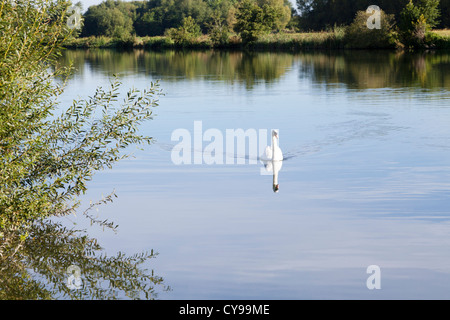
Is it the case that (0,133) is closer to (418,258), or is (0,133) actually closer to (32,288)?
(32,288)

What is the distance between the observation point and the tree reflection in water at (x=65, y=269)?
21.2 feet

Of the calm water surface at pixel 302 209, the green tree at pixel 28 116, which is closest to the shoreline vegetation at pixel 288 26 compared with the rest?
the calm water surface at pixel 302 209

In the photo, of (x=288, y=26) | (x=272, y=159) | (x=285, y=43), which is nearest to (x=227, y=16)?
(x=288, y=26)

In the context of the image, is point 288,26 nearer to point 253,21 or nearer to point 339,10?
point 339,10

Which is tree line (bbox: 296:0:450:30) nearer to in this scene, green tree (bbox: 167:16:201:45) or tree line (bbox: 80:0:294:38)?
tree line (bbox: 80:0:294:38)

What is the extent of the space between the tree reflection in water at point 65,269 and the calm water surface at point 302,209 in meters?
0.24

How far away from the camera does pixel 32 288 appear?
259 inches

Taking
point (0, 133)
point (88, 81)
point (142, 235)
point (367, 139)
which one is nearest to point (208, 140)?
point (367, 139)

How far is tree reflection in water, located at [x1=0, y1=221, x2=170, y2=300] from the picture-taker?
648cm

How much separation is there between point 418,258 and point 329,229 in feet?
4.31

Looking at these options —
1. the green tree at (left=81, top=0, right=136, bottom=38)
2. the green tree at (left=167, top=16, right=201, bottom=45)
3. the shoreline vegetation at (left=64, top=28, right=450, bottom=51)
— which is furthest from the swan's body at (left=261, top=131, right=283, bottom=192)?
the green tree at (left=81, top=0, right=136, bottom=38)

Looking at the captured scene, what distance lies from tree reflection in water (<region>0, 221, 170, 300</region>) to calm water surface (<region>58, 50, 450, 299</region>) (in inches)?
Result: 9.5

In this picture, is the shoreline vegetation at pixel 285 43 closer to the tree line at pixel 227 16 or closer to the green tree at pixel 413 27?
the green tree at pixel 413 27

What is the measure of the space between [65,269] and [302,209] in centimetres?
353
